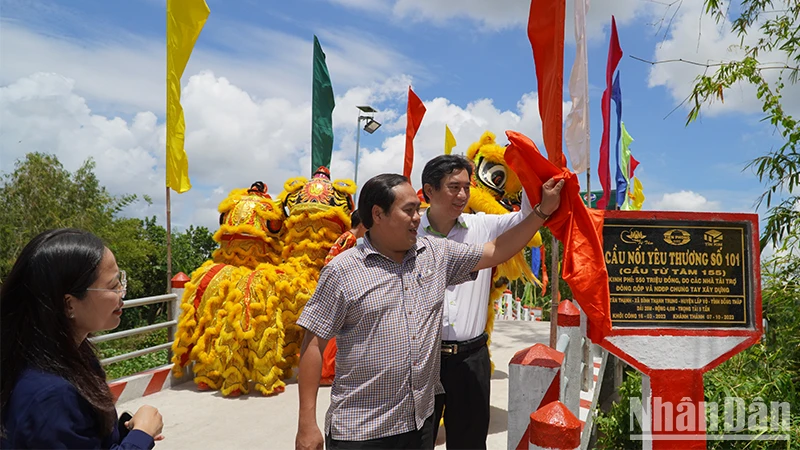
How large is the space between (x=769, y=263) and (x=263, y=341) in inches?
170

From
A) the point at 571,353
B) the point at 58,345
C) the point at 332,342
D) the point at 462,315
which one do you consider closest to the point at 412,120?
the point at 332,342

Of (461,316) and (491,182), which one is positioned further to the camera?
(491,182)

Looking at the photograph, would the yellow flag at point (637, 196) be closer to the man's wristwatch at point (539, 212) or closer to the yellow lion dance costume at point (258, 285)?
the yellow lion dance costume at point (258, 285)

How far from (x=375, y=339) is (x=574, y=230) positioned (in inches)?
38.5

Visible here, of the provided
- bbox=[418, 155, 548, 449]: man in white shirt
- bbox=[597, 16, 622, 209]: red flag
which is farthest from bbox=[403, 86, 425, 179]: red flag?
bbox=[418, 155, 548, 449]: man in white shirt

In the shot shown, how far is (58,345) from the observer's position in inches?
51.8

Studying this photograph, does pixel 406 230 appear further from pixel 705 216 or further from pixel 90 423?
pixel 705 216

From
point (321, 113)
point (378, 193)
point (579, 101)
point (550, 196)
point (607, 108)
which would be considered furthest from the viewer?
point (321, 113)

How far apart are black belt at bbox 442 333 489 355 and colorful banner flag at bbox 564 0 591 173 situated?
75.2 inches

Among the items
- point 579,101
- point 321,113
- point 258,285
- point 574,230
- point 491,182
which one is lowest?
point 258,285

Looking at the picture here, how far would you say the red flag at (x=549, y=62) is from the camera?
104 inches

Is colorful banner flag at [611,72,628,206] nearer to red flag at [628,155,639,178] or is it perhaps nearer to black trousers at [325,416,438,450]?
red flag at [628,155,639,178]

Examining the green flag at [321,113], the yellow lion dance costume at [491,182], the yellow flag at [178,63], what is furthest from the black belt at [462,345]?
the green flag at [321,113]

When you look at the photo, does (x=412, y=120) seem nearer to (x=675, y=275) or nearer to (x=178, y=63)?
(x=178, y=63)
